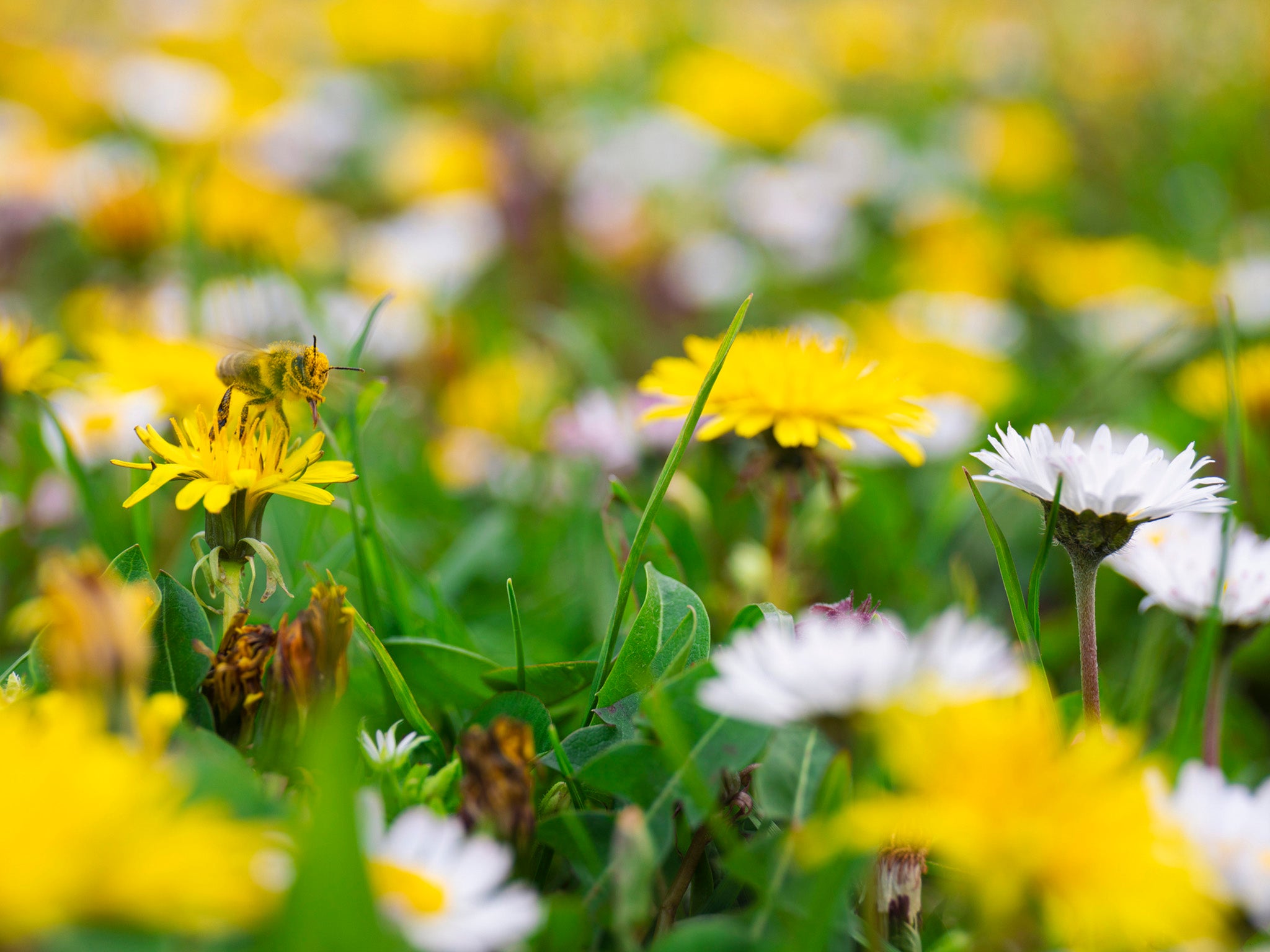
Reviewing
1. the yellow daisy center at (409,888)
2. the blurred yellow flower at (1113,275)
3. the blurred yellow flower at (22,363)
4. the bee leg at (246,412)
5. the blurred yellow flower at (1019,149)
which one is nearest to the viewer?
the yellow daisy center at (409,888)

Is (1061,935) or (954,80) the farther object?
(954,80)

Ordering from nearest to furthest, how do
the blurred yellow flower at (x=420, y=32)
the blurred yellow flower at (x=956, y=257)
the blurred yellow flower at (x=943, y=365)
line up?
1. the blurred yellow flower at (x=943, y=365)
2. the blurred yellow flower at (x=956, y=257)
3. the blurred yellow flower at (x=420, y=32)

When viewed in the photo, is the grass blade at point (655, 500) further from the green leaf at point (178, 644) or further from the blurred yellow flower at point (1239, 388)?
the blurred yellow flower at point (1239, 388)

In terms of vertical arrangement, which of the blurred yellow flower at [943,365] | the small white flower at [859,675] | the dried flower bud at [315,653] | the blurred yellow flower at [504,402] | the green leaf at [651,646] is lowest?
the blurred yellow flower at [504,402]

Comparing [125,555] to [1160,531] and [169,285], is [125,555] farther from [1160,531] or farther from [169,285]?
[169,285]

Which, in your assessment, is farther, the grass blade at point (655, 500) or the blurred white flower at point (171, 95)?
the blurred white flower at point (171, 95)

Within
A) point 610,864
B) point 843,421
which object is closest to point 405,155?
point 843,421

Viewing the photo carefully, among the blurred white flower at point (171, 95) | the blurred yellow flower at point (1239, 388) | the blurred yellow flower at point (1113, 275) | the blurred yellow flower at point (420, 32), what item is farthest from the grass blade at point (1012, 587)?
the blurred yellow flower at point (420, 32)
